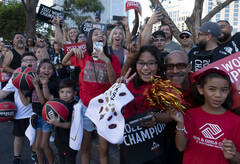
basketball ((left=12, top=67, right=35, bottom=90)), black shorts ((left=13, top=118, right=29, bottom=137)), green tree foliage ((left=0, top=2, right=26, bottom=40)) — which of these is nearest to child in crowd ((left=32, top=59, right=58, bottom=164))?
basketball ((left=12, top=67, right=35, bottom=90))

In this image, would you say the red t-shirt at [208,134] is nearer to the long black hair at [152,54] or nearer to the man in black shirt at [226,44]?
the long black hair at [152,54]

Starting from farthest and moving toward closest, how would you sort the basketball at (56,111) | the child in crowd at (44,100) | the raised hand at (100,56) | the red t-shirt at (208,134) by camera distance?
the child in crowd at (44,100)
the basketball at (56,111)
the raised hand at (100,56)
the red t-shirt at (208,134)

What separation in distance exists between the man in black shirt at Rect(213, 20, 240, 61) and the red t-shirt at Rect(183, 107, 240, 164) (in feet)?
4.28

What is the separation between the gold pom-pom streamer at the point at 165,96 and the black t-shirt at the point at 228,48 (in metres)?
1.37

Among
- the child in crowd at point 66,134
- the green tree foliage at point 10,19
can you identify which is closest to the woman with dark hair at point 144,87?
the child in crowd at point 66,134

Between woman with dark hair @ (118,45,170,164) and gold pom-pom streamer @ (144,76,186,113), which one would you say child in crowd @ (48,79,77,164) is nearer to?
woman with dark hair @ (118,45,170,164)

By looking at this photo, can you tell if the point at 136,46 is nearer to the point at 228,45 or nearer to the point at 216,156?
the point at 216,156

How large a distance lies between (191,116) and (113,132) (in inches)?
27.8

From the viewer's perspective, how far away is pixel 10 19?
24.9 m

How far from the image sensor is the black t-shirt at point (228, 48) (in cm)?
289

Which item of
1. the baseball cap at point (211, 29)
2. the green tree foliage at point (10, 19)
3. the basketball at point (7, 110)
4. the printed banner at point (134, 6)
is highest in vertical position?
the green tree foliage at point (10, 19)

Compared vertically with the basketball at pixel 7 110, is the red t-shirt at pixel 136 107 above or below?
above

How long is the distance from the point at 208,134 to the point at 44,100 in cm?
250

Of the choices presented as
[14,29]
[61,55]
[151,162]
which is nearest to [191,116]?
[151,162]
